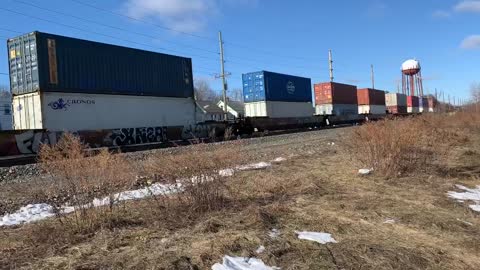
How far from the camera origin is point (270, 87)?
39094 mm

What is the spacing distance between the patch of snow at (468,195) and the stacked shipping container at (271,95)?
3003 centimetres

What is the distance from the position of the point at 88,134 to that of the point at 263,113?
755 inches

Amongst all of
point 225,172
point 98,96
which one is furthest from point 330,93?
point 225,172

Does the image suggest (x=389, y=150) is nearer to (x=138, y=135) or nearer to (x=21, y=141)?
(x=21, y=141)

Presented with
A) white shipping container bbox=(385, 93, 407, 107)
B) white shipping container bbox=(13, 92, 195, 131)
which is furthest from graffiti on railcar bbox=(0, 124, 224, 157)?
white shipping container bbox=(385, 93, 407, 107)

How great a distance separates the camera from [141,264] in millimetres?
4168

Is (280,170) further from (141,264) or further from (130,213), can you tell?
(141,264)

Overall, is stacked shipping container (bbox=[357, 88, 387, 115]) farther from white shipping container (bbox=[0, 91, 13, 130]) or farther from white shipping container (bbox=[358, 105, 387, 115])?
white shipping container (bbox=[0, 91, 13, 130])

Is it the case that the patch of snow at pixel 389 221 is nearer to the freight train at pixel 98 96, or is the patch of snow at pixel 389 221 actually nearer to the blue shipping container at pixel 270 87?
the freight train at pixel 98 96

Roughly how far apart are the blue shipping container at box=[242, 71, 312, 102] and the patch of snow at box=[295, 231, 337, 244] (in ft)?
109

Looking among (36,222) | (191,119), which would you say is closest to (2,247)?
(36,222)

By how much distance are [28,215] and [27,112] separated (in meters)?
15.3

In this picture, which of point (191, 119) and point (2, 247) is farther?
point (191, 119)

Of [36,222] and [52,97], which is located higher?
[52,97]
